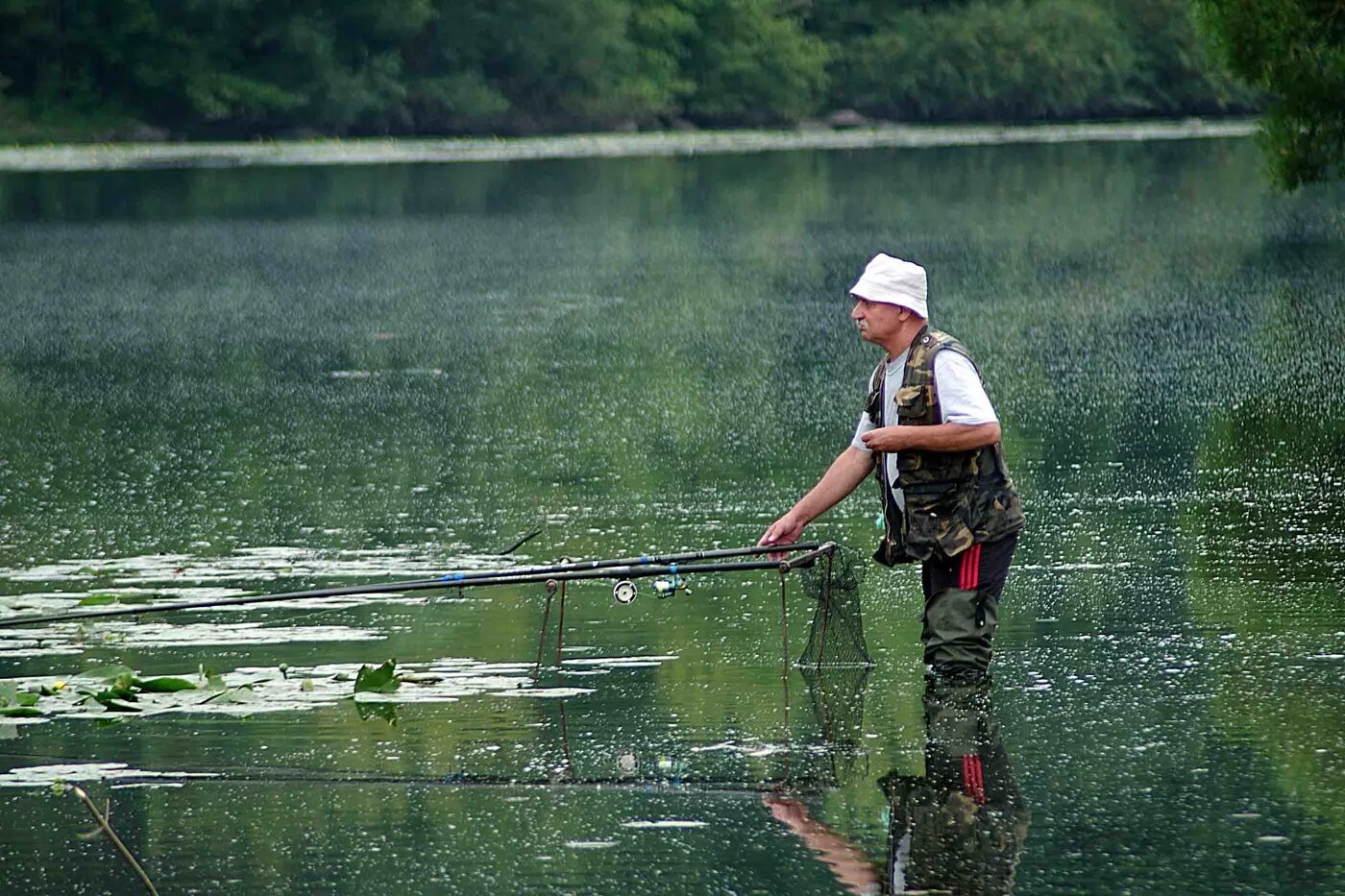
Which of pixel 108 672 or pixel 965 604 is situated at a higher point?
pixel 965 604

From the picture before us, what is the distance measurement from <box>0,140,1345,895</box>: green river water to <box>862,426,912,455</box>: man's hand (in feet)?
2.43

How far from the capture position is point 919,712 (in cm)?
710

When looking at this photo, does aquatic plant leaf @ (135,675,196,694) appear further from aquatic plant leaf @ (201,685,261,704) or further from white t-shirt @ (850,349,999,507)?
white t-shirt @ (850,349,999,507)

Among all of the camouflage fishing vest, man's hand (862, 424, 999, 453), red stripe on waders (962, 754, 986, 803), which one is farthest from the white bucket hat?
red stripe on waders (962, 754, 986, 803)

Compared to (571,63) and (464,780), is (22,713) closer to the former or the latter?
(464,780)

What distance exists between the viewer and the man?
7.06 meters

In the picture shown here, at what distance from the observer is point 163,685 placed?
7.58 metres

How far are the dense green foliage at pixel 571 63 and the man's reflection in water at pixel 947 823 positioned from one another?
69235 millimetres

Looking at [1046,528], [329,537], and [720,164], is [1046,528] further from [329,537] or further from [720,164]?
[720,164]

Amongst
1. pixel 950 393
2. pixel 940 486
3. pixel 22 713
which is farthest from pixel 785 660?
pixel 22 713

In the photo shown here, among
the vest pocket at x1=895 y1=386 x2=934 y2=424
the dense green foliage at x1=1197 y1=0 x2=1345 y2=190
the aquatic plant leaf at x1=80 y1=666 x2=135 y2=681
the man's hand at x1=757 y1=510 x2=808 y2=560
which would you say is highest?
the dense green foliage at x1=1197 y1=0 x2=1345 y2=190

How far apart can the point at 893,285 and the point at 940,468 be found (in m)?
0.53

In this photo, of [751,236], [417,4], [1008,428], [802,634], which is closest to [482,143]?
[417,4]

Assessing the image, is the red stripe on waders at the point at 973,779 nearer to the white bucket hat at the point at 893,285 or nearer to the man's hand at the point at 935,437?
the man's hand at the point at 935,437
